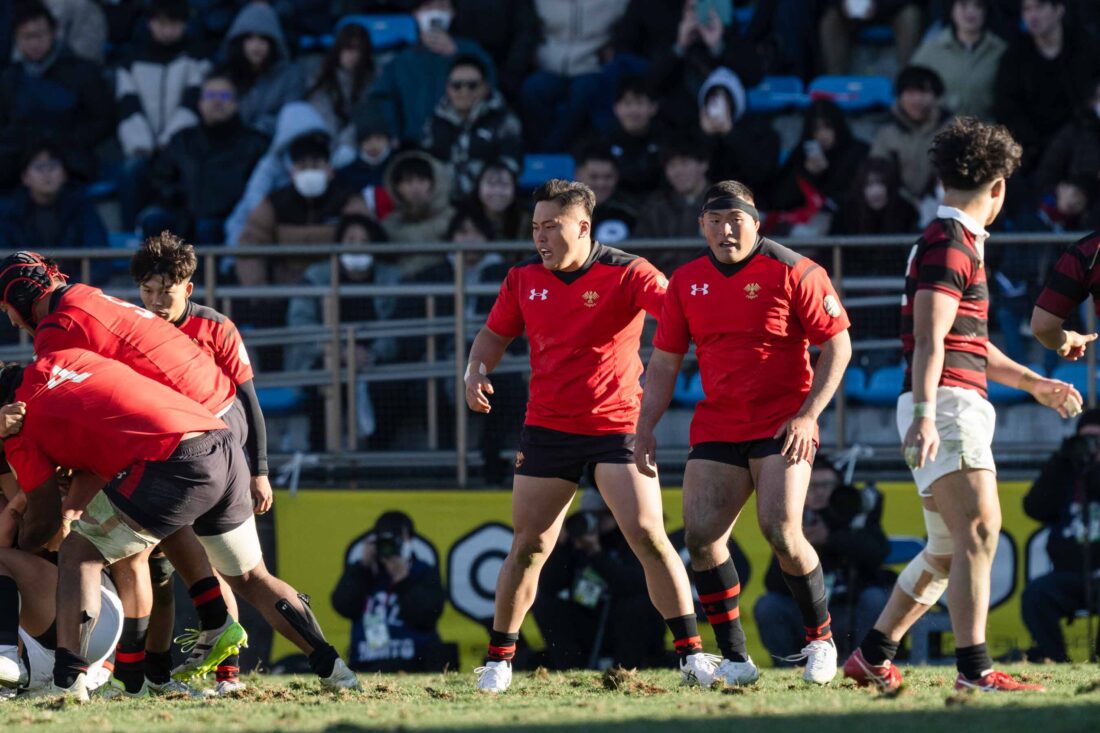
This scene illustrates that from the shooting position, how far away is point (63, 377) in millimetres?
6750

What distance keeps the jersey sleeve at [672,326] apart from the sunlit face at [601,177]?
483 cm

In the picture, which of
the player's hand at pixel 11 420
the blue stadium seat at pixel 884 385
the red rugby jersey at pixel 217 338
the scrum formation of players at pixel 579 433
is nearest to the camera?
the scrum formation of players at pixel 579 433

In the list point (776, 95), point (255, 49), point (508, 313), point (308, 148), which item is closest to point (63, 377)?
point (508, 313)

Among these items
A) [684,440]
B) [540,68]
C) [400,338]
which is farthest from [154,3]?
[684,440]

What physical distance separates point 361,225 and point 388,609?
2.82 metres

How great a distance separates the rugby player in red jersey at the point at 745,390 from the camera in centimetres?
705

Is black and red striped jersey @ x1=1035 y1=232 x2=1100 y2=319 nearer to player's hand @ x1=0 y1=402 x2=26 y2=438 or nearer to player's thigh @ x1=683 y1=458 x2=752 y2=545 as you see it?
player's thigh @ x1=683 y1=458 x2=752 y2=545

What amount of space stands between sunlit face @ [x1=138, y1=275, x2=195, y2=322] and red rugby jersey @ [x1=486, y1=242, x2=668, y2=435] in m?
1.61

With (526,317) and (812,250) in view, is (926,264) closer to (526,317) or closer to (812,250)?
(526,317)

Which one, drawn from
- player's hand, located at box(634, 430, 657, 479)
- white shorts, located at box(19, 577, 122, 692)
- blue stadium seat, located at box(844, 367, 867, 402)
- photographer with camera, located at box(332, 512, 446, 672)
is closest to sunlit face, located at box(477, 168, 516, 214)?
photographer with camera, located at box(332, 512, 446, 672)

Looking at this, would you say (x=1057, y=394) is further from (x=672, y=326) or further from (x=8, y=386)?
(x=8, y=386)

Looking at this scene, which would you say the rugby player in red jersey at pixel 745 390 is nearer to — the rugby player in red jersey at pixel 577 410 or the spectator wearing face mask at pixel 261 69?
the rugby player in red jersey at pixel 577 410

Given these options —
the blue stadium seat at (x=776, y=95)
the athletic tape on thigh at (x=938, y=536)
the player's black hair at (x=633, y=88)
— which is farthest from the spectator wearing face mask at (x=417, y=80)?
the athletic tape on thigh at (x=938, y=536)

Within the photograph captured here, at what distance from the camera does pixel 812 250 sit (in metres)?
10.6
